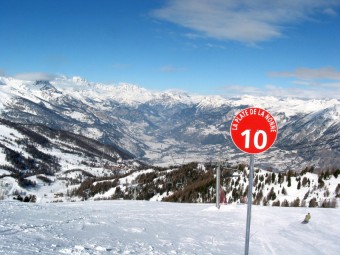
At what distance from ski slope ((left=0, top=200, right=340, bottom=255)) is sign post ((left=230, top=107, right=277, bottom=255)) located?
13.7ft

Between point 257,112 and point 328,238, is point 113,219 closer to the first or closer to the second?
point 328,238

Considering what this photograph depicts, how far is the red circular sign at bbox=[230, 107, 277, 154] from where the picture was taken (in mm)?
8305

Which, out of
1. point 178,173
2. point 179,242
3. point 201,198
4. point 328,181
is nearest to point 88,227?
point 179,242

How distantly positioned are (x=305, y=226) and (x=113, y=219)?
25.4ft

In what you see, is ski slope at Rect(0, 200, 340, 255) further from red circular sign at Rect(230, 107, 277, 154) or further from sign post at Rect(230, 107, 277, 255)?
red circular sign at Rect(230, 107, 277, 154)

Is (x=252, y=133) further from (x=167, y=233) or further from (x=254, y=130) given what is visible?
(x=167, y=233)

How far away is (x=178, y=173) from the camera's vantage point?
8569cm

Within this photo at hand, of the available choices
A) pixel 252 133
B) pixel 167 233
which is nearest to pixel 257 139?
pixel 252 133

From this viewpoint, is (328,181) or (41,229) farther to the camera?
(328,181)

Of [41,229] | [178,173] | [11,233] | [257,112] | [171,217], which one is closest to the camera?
[257,112]

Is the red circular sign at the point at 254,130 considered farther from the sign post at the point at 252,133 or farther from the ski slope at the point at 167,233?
the ski slope at the point at 167,233

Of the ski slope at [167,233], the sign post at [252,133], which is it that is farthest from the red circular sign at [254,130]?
the ski slope at [167,233]

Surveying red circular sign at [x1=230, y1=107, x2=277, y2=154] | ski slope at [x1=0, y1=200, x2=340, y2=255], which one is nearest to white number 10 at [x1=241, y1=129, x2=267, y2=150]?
red circular sign at [x1=230, y1=107, x2=277, y2=154]

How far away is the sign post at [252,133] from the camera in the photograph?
830 cm
